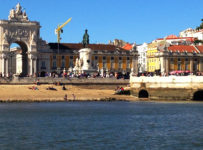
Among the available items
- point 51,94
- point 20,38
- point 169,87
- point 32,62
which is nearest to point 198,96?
point 169,87

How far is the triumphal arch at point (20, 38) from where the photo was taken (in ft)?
406

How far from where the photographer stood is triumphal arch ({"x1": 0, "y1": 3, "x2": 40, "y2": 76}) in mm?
123750

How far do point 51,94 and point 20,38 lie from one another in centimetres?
3961

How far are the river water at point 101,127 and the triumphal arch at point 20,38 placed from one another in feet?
161

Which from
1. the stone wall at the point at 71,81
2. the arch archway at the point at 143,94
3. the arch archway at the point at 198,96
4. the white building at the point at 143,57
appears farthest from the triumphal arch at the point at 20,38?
the white building at the point at 143,57

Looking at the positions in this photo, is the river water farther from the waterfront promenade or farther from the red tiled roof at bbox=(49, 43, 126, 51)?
the red tiled roof at bbox=(49, 43, 126, 51)

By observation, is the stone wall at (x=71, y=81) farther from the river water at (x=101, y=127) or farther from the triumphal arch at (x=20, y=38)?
the triumphal arch at (x=20, y=38)

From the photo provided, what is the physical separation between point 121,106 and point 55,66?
67417 mm

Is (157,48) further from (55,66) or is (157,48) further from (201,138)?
(201,138)

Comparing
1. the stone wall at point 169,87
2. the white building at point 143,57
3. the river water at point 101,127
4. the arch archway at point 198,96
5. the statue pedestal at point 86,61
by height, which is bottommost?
the river water at point 101,127

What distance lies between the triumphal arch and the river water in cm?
4903

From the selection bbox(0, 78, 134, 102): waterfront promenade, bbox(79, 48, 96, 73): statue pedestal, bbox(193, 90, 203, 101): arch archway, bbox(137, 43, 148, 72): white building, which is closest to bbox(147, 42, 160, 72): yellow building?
bbox(137, 43, 148, 72): white building

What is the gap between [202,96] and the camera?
8612 cm

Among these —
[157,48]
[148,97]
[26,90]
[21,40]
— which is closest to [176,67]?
[157,48]
